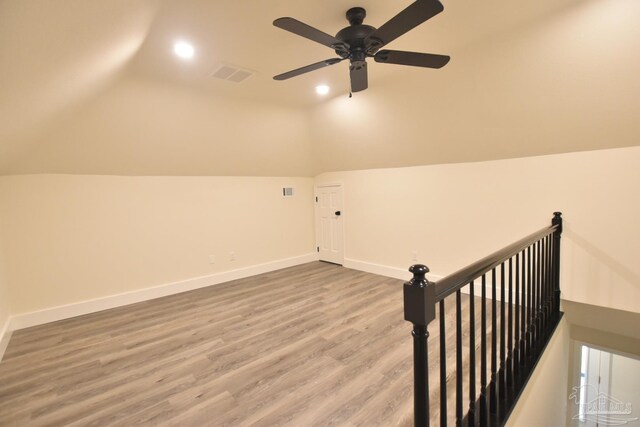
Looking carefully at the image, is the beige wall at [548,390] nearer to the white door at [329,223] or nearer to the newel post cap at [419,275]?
the newel post cap at [419,275]

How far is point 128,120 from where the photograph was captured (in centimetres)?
333

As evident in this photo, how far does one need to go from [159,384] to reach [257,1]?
284 cm

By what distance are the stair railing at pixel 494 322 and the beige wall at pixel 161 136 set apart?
3.37 metres

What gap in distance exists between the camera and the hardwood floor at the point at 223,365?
6.34 feet

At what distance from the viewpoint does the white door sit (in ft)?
18.1

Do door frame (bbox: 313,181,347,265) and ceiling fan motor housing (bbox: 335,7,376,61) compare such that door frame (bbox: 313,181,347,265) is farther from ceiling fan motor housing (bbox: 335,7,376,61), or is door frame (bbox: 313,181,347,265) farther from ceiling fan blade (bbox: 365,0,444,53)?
ceiling fan blade (bbox: 365,0,444,53)

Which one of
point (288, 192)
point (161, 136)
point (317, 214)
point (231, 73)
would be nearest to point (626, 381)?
point (317, 214)

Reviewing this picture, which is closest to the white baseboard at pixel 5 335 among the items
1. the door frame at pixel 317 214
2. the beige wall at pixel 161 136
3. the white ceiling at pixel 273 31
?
the beige wall at pixel 161 136

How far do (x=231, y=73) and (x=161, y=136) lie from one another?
1323 millimetres

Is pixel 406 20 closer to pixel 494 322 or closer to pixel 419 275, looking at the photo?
pixel 419 275

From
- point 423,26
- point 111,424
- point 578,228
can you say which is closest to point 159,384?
point 111,424

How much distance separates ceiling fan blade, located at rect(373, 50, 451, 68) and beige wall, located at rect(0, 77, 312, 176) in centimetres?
226

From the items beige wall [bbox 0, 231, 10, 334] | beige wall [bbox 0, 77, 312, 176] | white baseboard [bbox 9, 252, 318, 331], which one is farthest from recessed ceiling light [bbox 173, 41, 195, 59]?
white baseboard [bbox 9, 252, 318, 331]

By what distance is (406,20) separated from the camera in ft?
5.47
